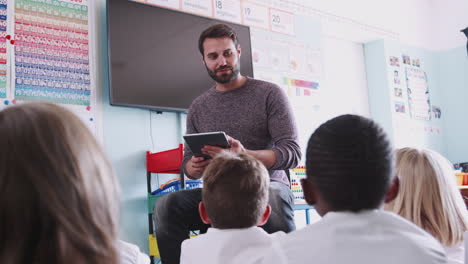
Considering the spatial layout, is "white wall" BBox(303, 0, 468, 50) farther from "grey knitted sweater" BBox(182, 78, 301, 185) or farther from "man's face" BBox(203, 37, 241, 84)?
"grey knitted sweater" BBox(182, 78, 301, 185)

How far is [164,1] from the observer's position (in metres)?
3.23

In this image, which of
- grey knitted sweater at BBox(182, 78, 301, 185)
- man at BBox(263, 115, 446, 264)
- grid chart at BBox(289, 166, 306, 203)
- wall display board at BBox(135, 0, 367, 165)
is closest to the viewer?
man at BBox(263, 115, 446, 264)

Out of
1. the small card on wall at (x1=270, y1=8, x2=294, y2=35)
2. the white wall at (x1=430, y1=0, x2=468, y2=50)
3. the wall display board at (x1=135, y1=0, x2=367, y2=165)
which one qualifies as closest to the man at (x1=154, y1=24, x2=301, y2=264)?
the wall display board at (x1=135, y1=0, x2=367, y2=165)

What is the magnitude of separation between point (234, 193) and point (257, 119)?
76 cm

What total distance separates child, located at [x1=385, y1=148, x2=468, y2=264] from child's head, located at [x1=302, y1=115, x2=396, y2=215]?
45cm

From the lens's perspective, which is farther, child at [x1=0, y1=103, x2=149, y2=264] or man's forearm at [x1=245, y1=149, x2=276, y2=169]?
man's forearm at [x1=245, y1=149, x2=276, y2=169]

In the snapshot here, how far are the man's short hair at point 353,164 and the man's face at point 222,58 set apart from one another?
51.3 inches

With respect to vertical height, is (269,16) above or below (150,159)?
above

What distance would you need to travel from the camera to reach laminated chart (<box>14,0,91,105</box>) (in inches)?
102

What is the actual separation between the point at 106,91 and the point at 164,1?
81cm

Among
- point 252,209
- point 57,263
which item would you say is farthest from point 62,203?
point 252,209

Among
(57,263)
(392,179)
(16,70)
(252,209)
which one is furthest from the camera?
(16,70)

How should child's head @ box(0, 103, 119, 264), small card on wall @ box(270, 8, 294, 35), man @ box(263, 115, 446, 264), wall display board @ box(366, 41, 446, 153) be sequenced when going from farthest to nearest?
wall display board @ box(366, 41, 446, 153)
small card on wall @ box(270, 8, 294, 35)
man @ box(263, 115, 446, 264)
child's head @ box(0, 103, 119, 264)

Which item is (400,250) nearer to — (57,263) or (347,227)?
(347,227)
